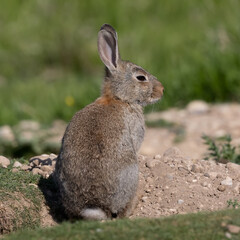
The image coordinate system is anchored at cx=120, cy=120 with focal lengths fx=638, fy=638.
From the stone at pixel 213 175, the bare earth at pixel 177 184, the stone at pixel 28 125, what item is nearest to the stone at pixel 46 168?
the bare earth at pixel 177 184

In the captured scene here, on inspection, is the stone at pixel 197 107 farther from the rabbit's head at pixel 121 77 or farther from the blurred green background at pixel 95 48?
the rabbit's head at pixel 121 77

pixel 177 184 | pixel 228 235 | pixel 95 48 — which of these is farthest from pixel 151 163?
pixel 95 48

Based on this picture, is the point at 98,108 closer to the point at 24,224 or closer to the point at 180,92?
the point at 24,224

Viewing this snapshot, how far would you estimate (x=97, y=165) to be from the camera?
17.3ft

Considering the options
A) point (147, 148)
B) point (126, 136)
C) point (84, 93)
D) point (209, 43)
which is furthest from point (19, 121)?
point (126, 136)

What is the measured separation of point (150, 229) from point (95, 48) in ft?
33.3

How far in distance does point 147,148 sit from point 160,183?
2.45m

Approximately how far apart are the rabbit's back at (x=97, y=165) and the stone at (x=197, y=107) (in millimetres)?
4502

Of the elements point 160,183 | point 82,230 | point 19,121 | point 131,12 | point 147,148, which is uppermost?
point 131,12

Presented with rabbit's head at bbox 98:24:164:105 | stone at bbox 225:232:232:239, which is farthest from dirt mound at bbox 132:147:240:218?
stone at bbox 225:232:232:239

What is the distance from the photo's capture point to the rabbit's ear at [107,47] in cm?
635

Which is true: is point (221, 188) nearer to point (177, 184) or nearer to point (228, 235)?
point (177, 184)

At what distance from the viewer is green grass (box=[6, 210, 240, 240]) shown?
436cm

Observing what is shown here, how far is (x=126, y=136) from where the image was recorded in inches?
219
